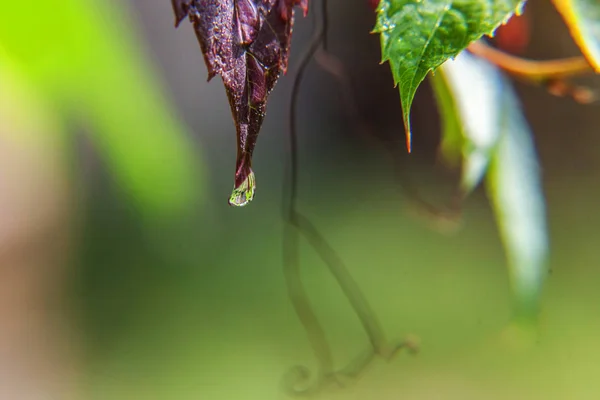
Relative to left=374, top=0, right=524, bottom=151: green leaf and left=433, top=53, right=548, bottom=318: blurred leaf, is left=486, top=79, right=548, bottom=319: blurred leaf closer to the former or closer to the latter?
left=433, top=53, right=548, bottom=318: blurred leaf

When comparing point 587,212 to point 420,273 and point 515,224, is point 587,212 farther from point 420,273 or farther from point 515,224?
point 515,224

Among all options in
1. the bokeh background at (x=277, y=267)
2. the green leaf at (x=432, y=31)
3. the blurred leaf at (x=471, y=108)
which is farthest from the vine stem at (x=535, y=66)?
the bokeh background at (x=277, y=267)

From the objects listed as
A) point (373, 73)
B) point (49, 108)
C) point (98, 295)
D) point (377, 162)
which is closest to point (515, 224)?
point (49, 108)

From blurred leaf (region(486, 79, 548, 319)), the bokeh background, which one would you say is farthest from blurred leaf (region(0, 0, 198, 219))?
the bokeh background

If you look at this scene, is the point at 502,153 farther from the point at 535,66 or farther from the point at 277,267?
the point at 277,267

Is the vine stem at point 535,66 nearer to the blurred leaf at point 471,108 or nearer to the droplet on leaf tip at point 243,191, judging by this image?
the blurred leaf at point 471,108

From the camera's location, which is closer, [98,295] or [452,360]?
[452,360]
